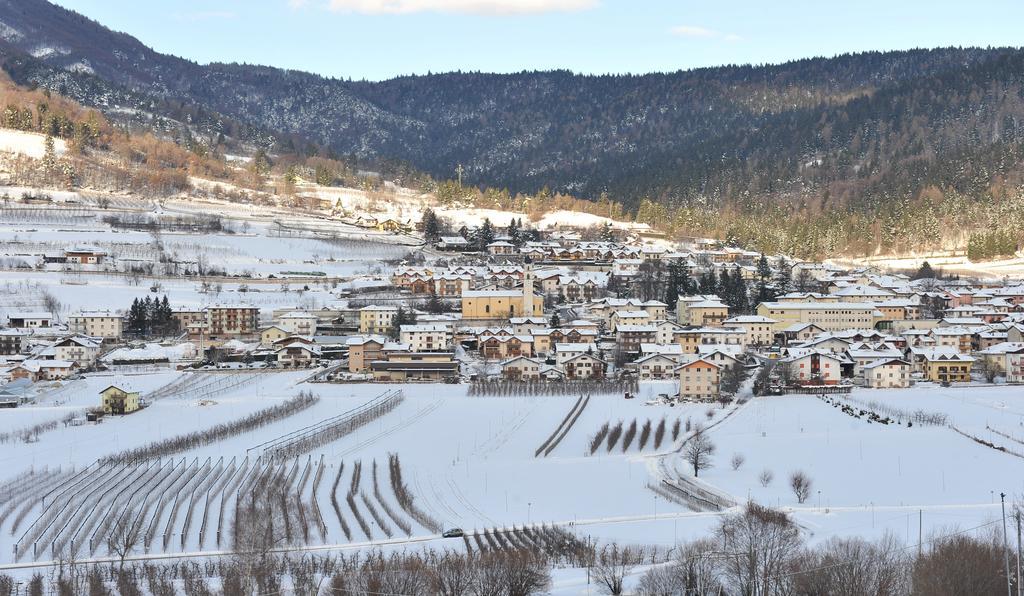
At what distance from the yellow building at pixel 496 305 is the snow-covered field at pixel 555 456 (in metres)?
11.2

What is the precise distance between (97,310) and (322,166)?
44.6m

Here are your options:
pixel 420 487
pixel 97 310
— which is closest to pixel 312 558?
pixel 420 487

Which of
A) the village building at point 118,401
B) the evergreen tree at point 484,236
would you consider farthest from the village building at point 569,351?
the evergreen tree at point 484,236

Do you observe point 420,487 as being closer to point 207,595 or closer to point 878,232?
point 207,595

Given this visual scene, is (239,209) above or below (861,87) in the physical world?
below

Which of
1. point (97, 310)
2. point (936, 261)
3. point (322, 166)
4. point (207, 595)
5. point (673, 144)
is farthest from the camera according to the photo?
point (673, 144)

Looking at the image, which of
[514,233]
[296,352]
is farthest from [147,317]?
[514,233]

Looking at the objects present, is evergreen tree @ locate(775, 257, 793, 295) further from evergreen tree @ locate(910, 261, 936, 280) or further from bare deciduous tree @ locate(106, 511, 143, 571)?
bare deciduous tree @ locate(106, 511, 143, 571)

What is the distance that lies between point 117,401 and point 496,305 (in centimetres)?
1791

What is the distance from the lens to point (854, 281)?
51.7 metres

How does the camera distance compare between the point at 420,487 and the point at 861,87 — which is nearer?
the point at 420,487

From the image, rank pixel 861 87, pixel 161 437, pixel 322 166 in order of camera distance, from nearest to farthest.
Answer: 1. pixel 161 437
2. pixel 322 166
3. pixel 861 87

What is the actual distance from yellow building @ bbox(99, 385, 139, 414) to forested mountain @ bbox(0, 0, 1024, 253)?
42.6 m

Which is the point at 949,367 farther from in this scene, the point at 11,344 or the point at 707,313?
the point at 11,344
